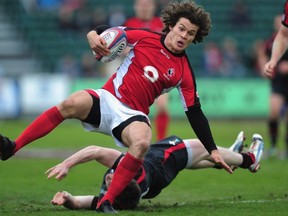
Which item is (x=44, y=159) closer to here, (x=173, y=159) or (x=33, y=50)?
(x=173, y=159)

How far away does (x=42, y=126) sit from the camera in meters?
7.89

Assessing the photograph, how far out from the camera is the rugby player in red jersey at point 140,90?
7785 mm

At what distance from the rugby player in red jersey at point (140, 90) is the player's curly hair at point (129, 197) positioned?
45 cm

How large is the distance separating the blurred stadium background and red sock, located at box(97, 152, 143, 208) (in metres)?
15.3

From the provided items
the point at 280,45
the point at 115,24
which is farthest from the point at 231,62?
the point at 280,45

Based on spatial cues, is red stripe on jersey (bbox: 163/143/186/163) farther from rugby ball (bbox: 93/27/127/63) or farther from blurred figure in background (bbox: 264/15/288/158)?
blurred figure in background (bbox: 264/15/288/158)

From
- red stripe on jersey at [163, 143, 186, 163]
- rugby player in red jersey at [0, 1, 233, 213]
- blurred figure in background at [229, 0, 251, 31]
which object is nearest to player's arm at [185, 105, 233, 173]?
rugby player in red jersey at [0, 1, 233, 213]

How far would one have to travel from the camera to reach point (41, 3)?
27.6 meters

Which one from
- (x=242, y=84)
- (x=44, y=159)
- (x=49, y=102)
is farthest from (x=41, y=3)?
(x=44, y=159)

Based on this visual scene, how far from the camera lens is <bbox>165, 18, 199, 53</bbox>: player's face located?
7.95 metres

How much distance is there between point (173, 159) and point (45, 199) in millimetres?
1574

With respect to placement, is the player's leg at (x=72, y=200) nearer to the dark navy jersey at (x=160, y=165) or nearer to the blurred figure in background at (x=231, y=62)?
the dark navy jersey at (x=160, y=165)

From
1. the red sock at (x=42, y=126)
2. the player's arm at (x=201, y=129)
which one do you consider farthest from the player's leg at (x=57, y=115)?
the player's arm at (x=201, y=129)

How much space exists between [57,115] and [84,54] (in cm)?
1789
